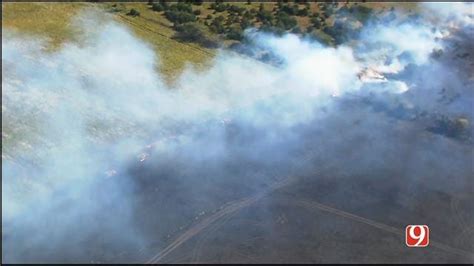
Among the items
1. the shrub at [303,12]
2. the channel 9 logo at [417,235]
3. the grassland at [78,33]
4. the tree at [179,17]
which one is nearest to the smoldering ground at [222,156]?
the channel 9 logo at [417,235]

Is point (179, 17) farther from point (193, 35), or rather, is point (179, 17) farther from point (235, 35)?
point (235, 35)

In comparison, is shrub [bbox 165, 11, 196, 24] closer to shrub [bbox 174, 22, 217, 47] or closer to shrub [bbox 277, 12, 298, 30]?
shrub [bbox 174, 22, 217, 47]

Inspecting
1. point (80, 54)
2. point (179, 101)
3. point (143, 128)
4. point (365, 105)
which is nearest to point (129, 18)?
point (80, 54)

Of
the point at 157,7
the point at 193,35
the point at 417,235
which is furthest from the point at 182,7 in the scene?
the point at 417,235

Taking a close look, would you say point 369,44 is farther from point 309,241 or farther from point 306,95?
point 309,241

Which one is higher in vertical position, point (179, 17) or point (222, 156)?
point (179, 17)
